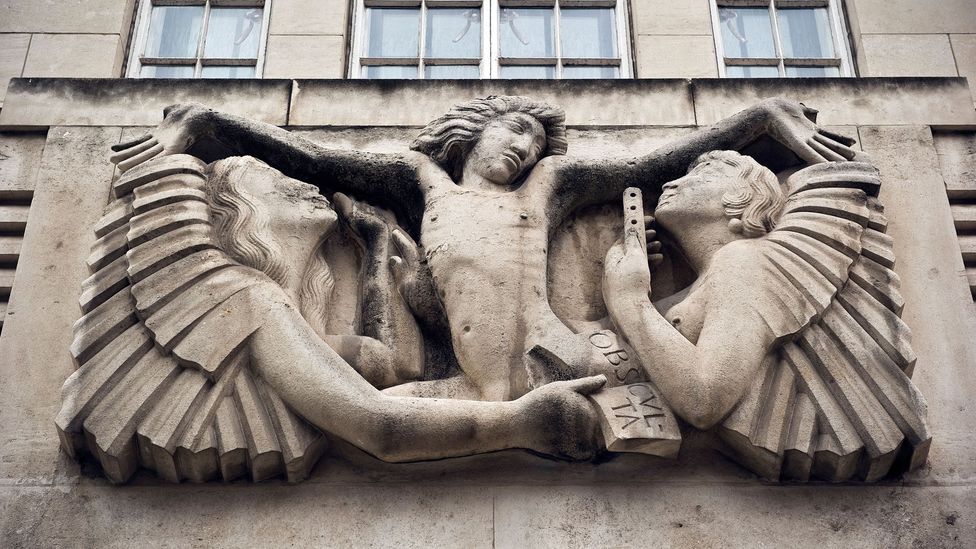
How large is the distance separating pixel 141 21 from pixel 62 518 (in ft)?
13.5

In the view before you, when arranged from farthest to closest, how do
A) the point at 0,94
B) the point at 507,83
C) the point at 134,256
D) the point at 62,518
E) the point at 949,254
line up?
the point at 0,94 < the point at 507,83 < the point at 949,254 < the point at 134,256 < the point at 62,518

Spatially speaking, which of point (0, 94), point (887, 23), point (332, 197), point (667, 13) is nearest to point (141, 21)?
point (0, 94)

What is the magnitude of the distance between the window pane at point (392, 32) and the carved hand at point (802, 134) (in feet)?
8.66

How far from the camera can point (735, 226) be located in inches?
231

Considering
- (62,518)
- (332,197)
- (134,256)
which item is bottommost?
(62,518)

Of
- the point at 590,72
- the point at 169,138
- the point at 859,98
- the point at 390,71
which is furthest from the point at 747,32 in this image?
the point at 169,138

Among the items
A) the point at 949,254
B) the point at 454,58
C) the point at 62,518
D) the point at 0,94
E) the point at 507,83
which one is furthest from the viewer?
the point at 454,58

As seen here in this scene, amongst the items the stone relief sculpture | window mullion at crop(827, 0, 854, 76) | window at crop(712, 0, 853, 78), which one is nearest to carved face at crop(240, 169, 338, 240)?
the stone relief sculpture

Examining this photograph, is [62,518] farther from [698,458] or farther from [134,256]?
[698,458]

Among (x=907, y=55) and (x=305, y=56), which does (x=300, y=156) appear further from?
(x=907, y=55)

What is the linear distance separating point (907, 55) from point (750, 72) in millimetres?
987

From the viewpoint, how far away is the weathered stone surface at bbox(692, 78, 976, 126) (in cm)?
691

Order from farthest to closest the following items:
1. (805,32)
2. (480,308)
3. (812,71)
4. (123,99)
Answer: (805,32) < (812,71) < (123,99) < (480,308)

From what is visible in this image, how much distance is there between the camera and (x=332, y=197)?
6.32 m
